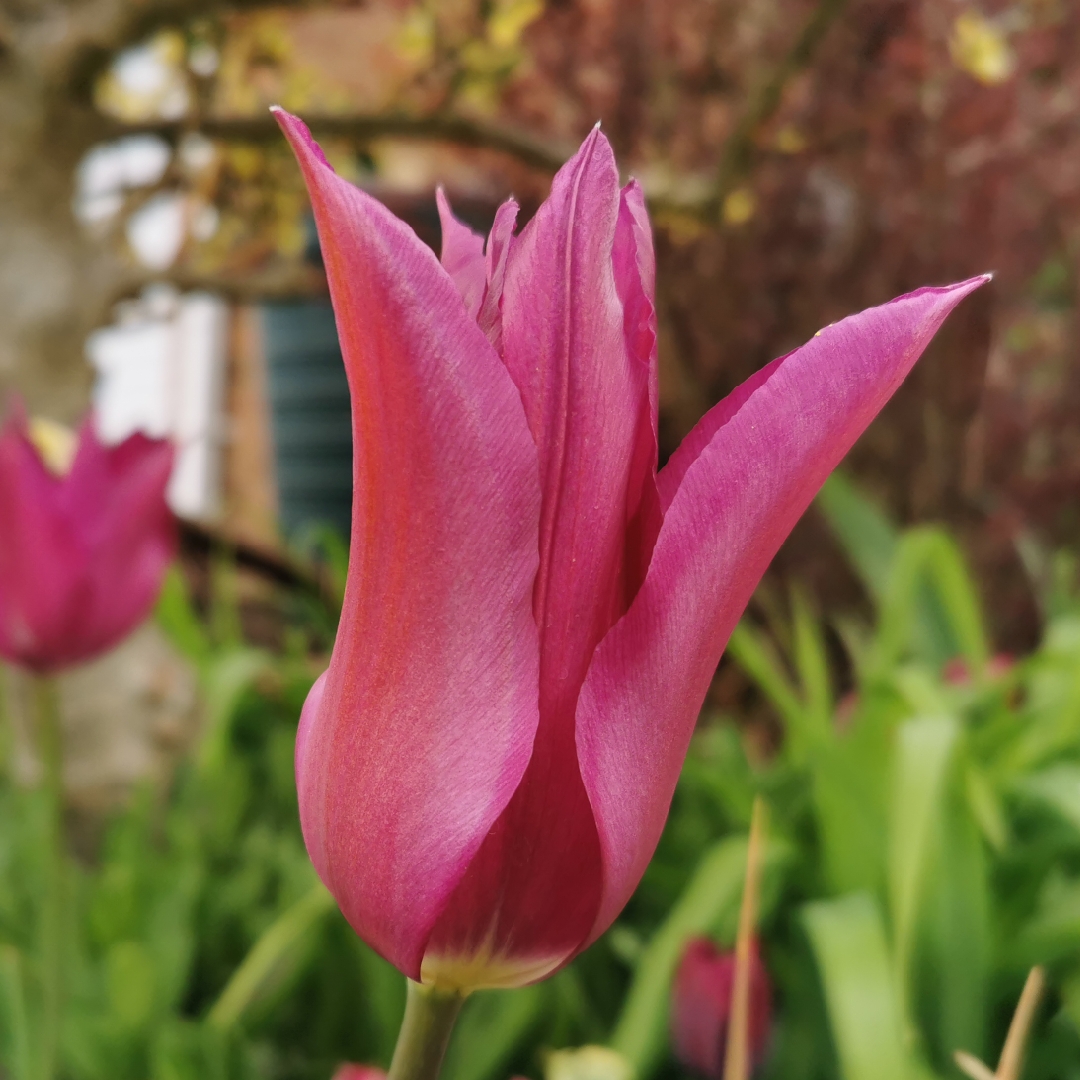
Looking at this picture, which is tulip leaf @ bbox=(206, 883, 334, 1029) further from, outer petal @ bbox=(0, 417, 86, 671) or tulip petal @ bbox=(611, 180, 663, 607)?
tulip petal @ bbox=(611, 180, 663, 607)

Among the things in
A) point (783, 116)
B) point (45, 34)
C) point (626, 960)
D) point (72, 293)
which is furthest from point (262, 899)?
point (783, 116)

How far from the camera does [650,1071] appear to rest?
19.3 inches

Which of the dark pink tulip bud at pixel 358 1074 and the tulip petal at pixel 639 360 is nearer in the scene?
the tulip petal at pixel 639 360

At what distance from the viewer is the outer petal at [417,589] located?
0.16 m

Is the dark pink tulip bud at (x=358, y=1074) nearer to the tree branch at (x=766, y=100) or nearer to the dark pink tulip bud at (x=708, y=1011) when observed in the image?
the dark pink tulip bud at (x=708, y=1011)

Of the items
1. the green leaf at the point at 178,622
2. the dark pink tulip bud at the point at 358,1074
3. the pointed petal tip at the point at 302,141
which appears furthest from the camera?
the green leaf at the point at 178,622

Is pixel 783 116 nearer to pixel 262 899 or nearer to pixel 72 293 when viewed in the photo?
pixel 72 293

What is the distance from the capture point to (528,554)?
170 millimetres

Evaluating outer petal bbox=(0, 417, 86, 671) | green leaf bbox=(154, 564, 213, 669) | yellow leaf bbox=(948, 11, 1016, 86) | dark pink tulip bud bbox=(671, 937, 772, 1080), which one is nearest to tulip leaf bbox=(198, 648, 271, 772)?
green leaf bbox=(154, 564, 213, 669)

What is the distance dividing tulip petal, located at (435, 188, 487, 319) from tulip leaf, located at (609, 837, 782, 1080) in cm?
39

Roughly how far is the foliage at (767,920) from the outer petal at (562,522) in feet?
0.81

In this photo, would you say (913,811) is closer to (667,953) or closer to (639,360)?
(667,953)

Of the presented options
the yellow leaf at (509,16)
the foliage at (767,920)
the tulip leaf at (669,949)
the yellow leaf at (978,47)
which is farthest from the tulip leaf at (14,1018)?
the yellow leaf at (978,47)

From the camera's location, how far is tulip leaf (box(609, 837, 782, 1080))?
47 cm
